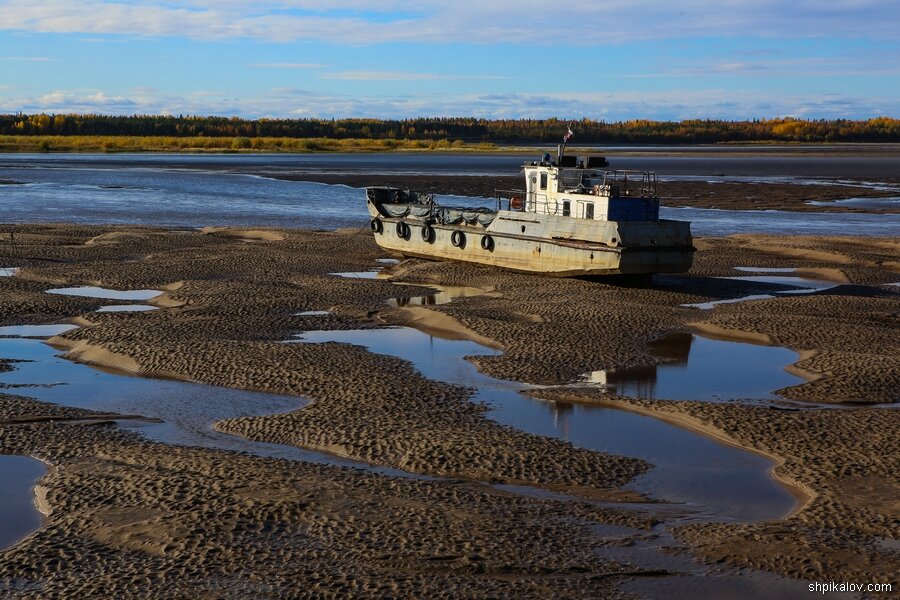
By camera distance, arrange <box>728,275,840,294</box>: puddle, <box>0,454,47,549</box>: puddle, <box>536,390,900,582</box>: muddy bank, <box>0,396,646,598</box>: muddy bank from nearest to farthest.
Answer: <box>0,396,646,598</box>: muddy bank
<box>536,390,900,582</box>: muddy bank
<box>0,454,47,549</box>: puddle
<box>728,275,840,294</box>: puddle

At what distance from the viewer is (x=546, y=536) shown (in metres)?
8.35

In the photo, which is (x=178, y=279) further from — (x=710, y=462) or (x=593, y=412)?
(x=710, y=462)

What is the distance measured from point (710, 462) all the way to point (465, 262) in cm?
1468

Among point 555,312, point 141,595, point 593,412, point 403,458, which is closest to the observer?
point 141,595

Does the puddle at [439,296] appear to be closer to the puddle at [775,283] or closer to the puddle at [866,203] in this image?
the puddle at [775,283]

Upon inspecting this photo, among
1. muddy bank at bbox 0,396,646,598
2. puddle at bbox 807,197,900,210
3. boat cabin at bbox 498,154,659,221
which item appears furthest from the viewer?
puddle at bbox 807,197,900,210

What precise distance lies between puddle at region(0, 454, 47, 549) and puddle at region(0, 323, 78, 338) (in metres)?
6.03

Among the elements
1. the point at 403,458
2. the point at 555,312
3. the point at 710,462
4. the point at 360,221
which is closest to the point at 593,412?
the point at 710,462

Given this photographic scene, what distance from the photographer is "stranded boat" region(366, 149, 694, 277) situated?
21.3 meters

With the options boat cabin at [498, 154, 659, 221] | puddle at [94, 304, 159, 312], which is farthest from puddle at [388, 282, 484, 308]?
puddle at [94, 304, 159, 312]

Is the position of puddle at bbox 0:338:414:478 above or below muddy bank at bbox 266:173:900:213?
below

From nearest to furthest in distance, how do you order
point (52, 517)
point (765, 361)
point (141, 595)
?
point (141, 595) < point (52, 517) < point (765, 361)

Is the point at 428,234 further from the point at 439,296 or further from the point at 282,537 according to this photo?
the point at 282,537

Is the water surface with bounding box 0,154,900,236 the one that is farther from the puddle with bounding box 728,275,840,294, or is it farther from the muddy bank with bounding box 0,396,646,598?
the muddy bank with bounding box 0,396,646,598
